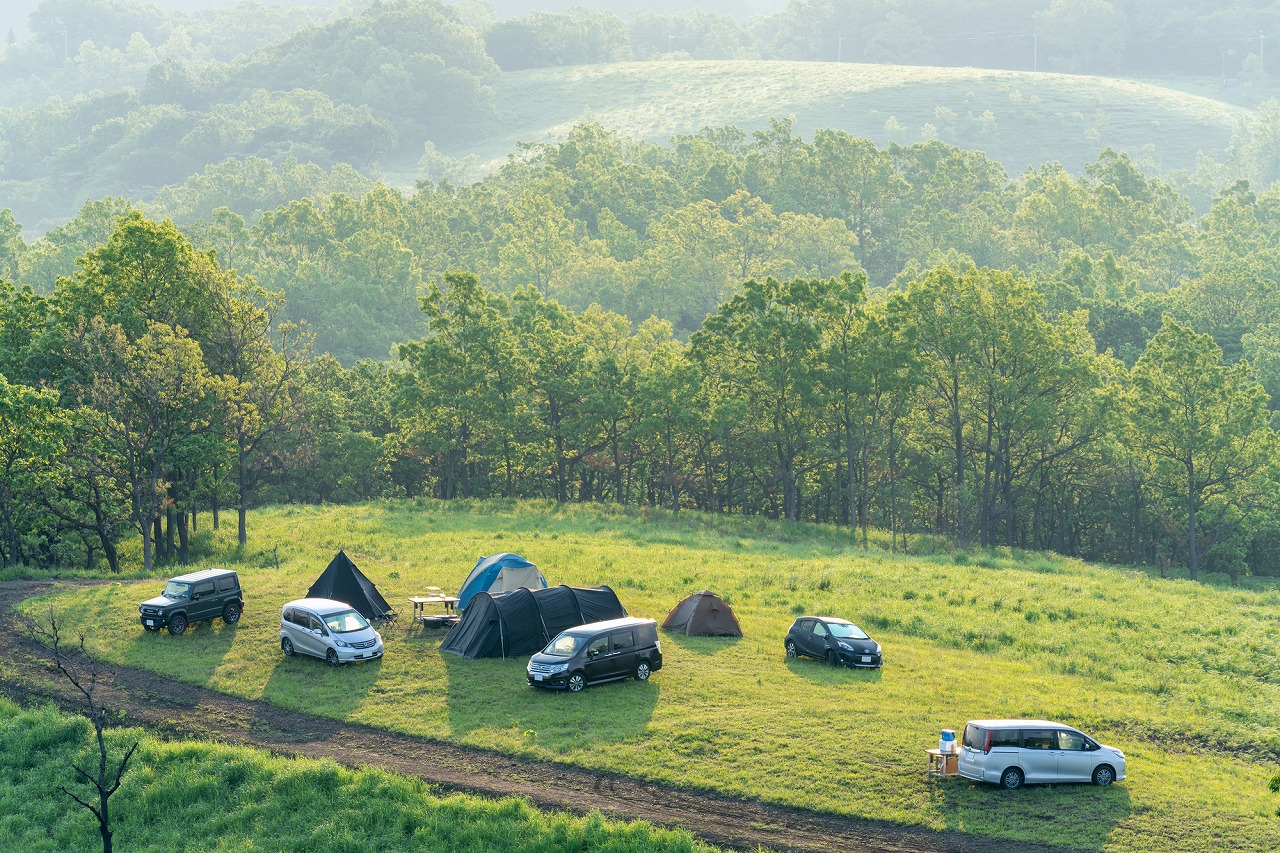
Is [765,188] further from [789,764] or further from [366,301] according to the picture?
[789,764]

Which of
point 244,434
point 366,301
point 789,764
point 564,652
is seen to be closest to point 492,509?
point 244,434

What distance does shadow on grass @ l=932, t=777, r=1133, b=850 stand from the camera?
24.0 m

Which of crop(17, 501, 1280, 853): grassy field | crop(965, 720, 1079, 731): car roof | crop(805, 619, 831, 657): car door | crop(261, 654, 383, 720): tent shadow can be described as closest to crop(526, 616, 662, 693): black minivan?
crop(17, 501, 1280, 853): grassy field

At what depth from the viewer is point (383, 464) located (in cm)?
7906

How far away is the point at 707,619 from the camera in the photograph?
127ft

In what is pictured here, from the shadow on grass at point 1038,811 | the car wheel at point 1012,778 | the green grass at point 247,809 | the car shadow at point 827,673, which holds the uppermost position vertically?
the car shadow at point 827,673

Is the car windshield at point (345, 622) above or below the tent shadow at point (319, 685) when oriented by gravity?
above

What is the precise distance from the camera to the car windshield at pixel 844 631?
3581cm

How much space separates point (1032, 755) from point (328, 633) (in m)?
20.5

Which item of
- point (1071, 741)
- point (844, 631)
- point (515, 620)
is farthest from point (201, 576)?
point (1071, 741)

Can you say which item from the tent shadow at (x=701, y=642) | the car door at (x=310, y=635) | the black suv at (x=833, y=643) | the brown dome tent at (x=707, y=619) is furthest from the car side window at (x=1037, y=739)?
the car door at (x=310, y=635)

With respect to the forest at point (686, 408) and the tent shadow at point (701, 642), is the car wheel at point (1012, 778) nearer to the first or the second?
the tent shadow at point (701, 642)

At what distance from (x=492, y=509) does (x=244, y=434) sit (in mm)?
17202

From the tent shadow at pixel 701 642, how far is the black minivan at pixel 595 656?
3498mm
